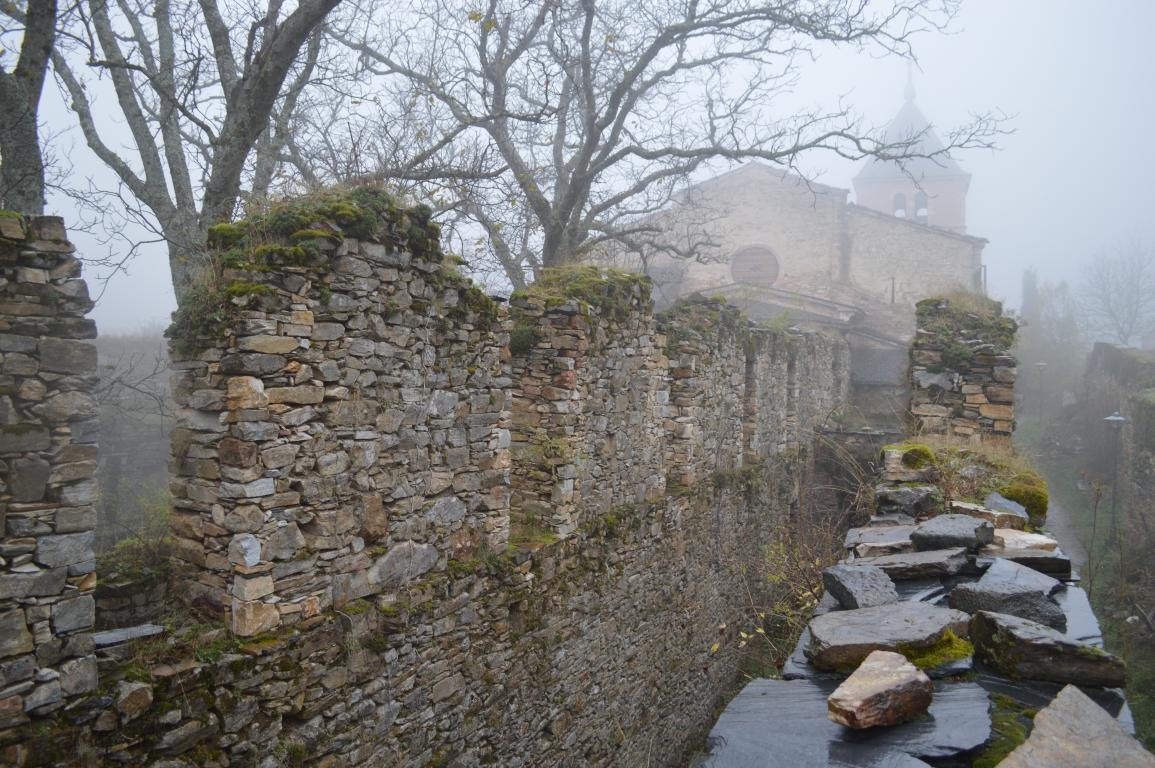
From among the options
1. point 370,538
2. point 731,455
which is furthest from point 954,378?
point 370,538

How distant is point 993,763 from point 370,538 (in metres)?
3.48

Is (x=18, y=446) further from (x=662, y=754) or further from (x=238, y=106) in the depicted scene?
(x=662, y=754)

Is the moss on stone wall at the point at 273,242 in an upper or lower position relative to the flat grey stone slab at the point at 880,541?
upper

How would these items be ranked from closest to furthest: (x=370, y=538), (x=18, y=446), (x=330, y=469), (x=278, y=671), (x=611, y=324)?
(x=18, y=446), (x=278, y=671), (x=330, y=469), (x=370, y=538), (x=611, y=324)

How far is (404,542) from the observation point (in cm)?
484

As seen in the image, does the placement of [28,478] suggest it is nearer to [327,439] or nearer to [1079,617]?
[327,439]

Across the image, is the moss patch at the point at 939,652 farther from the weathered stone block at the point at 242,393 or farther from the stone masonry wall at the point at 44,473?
the stone masonry wall at the point at 44,473

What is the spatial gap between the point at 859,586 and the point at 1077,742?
4.71 feet

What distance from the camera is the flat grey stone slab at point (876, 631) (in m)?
2.76

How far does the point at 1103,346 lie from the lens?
90.3 feet

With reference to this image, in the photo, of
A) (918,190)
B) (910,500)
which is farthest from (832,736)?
(918,190)

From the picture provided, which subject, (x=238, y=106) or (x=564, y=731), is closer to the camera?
(x=564, y=731)

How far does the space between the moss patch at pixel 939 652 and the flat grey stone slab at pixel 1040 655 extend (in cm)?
5

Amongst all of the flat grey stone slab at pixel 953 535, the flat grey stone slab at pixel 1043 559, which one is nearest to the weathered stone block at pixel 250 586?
the flat grey stone slab at pixel 953 535
